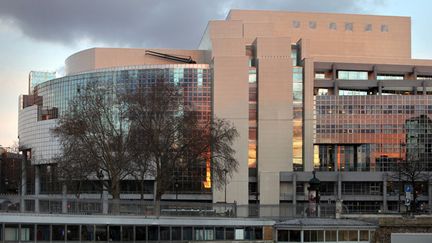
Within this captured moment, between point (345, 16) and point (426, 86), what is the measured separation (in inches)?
798

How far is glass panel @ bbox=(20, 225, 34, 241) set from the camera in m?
40.6

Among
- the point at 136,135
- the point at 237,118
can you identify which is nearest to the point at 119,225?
the point at 136,135

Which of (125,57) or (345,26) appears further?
(125,57)

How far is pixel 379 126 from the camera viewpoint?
106375 mm

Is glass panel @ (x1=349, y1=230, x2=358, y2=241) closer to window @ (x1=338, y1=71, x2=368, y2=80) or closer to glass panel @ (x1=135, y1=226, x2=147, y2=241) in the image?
glass panel @ (x1=135, y1=226, x2=147, y2=241)

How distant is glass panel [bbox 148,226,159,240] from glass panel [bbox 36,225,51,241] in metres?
6.43

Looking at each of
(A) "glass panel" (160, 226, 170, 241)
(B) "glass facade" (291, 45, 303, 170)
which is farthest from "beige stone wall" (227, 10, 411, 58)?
(A) "glass panel" (160, 226, 170, 241)

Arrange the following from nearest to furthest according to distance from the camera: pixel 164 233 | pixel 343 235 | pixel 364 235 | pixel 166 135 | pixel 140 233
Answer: pixel 140 233 → pixel 164 233 → pixel 343 235 → pixel 364 235 → pixel 166 135

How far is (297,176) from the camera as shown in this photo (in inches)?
4067

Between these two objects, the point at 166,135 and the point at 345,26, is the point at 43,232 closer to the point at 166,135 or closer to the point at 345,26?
Result: the point at 166,135

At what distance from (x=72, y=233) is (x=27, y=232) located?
2805 millimetres

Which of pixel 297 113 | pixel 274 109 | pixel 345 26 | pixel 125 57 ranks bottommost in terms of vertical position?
pixel 297 113

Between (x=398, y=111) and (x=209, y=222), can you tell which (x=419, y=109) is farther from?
(x=209, y=222)

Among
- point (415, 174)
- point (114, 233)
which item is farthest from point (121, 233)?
point (415, 174)
